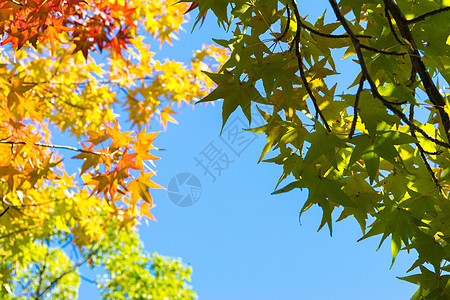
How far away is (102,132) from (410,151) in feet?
5.43

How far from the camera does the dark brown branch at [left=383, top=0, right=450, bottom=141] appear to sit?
3.54 feet

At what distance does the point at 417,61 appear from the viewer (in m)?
1.08

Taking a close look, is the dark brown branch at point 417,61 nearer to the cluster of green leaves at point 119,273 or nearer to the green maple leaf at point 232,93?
the green maple leaf at point 232,93

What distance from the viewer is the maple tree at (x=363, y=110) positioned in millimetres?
1044

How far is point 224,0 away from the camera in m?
1.06

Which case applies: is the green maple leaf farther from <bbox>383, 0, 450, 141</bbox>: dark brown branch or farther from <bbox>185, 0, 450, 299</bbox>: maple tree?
<bbox>383, 0, 450, 141</bbox>: dark brown branch

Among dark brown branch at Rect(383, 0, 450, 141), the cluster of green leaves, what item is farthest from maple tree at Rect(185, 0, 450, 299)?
the cluster of green leaves

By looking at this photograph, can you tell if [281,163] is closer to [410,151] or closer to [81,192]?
[410,151]

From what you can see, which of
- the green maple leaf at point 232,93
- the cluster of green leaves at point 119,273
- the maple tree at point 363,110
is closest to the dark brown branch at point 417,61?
the maple tree at point 363,110

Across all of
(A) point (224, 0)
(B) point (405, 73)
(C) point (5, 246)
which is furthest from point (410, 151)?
(C) point (5, 246)

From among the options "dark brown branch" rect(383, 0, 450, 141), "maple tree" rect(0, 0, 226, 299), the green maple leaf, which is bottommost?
"dark brown branch" rect(383, 0, 450, 141)

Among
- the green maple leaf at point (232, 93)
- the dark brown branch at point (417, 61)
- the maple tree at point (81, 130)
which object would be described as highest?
the maple tree at point (81, 130)

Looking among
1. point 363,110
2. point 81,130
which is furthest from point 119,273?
point 363,110

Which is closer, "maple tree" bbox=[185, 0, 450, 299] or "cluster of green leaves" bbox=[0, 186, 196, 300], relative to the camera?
"maple tree" bbox=[185, 0, 450, 299]
